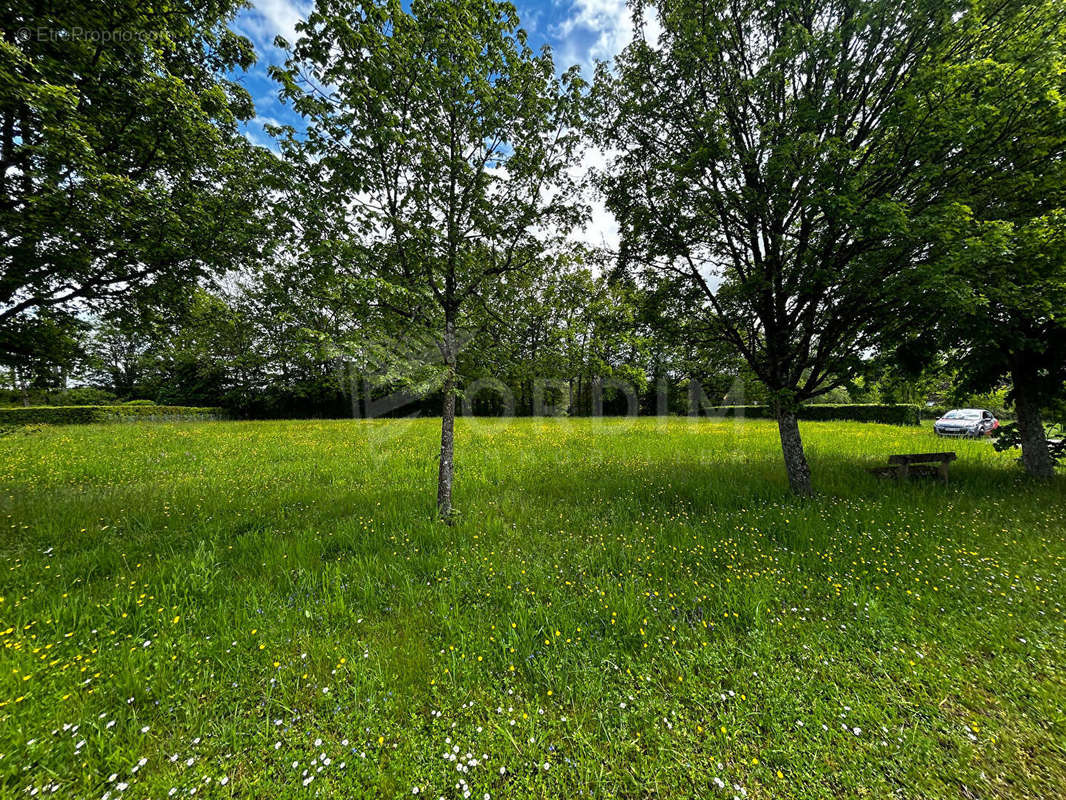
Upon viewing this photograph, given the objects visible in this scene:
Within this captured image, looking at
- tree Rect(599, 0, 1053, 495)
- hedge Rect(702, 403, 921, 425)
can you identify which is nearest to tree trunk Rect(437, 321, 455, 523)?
tree Rect(599, 0, 1053, 495)

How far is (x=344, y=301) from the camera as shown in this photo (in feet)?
16.1

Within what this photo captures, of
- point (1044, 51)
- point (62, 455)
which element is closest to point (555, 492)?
point (1044, 51)

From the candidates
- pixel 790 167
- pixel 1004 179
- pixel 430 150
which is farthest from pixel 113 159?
pixel 1004 179

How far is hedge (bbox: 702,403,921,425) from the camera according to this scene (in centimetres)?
2505

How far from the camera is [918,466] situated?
26.4 feet

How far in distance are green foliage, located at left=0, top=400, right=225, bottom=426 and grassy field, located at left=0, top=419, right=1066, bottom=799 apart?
31853mm

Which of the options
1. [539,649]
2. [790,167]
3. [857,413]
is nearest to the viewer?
[539,649]

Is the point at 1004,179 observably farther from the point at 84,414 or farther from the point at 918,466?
the point at 84,414

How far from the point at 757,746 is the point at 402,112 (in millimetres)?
8353

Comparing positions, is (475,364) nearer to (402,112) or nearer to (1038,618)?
(402,112)

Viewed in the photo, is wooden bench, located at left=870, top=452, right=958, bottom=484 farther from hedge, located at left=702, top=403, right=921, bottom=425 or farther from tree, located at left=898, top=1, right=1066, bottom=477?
hedge, located at left=702, top=403, right=921, bottom=425

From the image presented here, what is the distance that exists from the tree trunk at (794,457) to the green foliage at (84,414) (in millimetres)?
43217

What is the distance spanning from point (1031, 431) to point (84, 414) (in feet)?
167

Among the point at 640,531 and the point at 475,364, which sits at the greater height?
the point at 475,364
